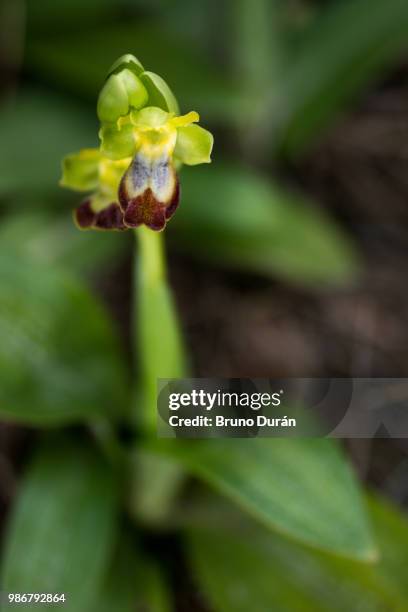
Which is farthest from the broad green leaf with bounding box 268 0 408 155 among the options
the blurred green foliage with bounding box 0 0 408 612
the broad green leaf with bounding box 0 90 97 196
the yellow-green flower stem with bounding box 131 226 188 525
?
the yellow-green flower stem with bounding box 131 226 188 525

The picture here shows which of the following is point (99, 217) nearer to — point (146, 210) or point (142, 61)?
point (146, 210)

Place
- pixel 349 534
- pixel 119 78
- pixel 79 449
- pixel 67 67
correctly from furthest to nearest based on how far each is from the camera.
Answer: pixel 67 67 < pixel 79 449 < pixel 349 534 < pixel 119 78

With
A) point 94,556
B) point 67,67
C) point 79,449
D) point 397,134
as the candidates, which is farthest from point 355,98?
point 94,556

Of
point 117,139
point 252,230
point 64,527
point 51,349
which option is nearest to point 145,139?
point 117,139

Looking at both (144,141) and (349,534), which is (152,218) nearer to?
(144,141)

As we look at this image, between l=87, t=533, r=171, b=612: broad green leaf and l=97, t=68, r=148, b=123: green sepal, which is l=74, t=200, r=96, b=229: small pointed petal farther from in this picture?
l=87, t=533, r=171, b=612: broad green leaf

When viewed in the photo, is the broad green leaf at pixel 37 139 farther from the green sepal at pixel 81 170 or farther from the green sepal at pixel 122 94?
the green sepal at pixel 122 94
